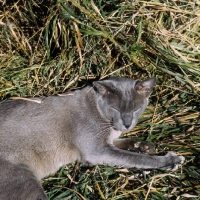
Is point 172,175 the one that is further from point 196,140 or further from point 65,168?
point 65,168

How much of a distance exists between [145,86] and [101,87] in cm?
32

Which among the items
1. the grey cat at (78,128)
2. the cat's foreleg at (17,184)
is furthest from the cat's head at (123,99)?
the cat's foreleg at (17,184)

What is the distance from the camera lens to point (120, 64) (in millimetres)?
3432

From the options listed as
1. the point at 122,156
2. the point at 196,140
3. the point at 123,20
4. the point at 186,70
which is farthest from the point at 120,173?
the point at 123,20

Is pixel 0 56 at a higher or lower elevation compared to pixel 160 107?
higher

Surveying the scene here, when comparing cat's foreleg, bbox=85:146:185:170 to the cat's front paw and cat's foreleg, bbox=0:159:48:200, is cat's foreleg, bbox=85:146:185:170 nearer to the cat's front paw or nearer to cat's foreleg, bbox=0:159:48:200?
the cat's front paw

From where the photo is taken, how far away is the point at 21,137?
2.98 m

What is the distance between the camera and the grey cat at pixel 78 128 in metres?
3.00

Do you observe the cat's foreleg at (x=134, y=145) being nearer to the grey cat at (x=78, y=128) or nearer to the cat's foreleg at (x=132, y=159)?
the grey cat at (x=78, y=128)

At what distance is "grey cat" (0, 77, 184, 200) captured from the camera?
300 centimetres

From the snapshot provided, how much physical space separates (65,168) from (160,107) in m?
0.90

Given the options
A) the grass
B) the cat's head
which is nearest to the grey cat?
the cat's head

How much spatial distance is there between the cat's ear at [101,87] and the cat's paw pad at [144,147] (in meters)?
0.49

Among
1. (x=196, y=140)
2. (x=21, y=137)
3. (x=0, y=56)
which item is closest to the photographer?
(x=21, y=137)
